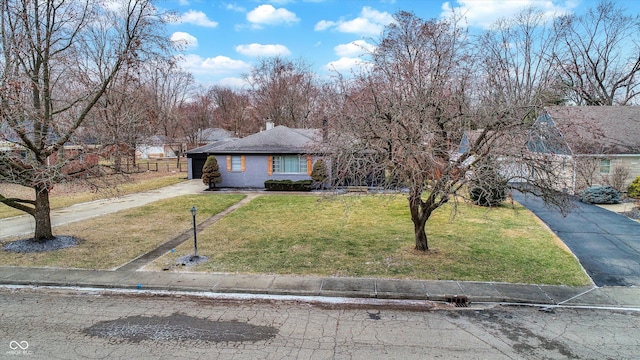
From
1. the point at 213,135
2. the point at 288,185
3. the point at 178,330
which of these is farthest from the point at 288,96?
the point at 178,330

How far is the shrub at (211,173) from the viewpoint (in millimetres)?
22500

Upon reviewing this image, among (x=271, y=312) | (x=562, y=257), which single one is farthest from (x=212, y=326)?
(x=562, y=257)

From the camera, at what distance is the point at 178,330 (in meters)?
5.99

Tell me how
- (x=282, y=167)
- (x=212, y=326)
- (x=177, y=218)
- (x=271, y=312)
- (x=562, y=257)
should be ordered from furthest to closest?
(x=282, y=167) < (x=177, y=218) < (x=562, y=257) < (x=271, y=312) < (x=212, y=326)

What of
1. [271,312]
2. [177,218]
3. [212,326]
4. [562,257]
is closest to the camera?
[212,326]

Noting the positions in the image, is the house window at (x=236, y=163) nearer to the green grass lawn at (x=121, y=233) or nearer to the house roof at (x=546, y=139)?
the green grass lawn at (x=121, y=233)

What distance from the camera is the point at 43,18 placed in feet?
33.4

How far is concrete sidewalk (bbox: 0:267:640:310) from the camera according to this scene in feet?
23.7

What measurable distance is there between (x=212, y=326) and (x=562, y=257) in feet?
29.0

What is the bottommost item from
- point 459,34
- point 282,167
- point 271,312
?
point 271,312

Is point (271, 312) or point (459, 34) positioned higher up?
point (459, 34)

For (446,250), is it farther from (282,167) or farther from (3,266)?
(282,167)

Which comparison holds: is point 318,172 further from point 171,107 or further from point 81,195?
point 171,107

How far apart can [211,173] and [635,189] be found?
72.7 feet
